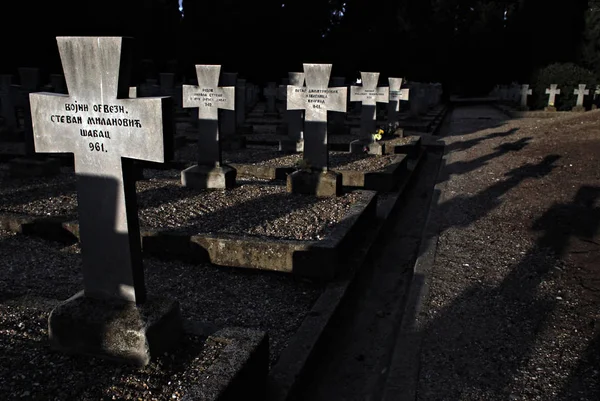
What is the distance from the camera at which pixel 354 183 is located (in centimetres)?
872

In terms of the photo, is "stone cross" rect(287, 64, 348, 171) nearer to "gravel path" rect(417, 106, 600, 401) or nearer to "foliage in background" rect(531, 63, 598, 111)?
"gravel path" rect(417, 106, 600, 401)

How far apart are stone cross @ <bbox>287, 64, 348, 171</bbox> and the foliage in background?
20169mm

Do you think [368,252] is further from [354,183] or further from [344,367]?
[354,183]

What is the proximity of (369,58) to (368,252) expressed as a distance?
1201 inches

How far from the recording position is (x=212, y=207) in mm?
6473

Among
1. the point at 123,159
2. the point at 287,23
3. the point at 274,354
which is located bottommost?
the point at 274,354

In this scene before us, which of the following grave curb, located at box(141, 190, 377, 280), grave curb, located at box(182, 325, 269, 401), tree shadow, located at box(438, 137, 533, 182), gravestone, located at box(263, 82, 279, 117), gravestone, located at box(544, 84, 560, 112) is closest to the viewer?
grave curb, located at box(182, 325, 269, 401)

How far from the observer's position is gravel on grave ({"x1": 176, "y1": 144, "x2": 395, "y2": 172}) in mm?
9593

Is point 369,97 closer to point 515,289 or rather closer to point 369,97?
point 369,97

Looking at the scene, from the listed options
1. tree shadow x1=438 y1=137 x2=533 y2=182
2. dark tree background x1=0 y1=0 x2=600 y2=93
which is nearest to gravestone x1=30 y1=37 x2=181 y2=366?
tree shadow x1=438 y1=137 x2=533 y2=182

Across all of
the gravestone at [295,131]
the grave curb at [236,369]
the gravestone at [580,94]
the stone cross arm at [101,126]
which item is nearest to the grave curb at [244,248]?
the grave curb at [236,369]

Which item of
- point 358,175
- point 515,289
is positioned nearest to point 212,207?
point 358,175

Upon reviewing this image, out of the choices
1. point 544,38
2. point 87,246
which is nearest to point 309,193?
point 87,246

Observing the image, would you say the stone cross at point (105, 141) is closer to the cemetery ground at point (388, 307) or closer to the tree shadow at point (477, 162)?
the cemetery ground at point (388, 307)
